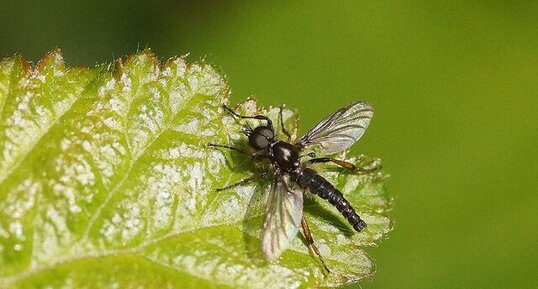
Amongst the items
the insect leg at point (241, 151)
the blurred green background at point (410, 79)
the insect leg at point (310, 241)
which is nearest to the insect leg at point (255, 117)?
the insect leg at point (241, 151)

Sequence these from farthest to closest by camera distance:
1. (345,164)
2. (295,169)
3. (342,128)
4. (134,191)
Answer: (342,128) < (295,169) < (345,164) < (134,191)

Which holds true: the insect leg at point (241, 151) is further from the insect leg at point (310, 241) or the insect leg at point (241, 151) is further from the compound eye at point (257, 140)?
the insect leg at point (310, 241)

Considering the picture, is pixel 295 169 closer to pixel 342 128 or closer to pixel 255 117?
pixel 342 128

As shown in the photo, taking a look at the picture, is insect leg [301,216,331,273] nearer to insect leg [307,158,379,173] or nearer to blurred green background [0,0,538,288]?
insect leg [307,158,379,173]

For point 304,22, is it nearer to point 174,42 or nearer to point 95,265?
point 174,42

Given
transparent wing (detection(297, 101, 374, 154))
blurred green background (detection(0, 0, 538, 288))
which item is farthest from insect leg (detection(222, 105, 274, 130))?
blurred green background (detection(0, 0, 538, 288))

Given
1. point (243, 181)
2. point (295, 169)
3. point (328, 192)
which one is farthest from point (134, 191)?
point (295, 169)
